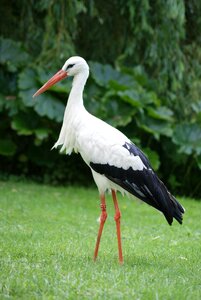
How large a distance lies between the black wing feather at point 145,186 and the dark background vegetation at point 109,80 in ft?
18.1

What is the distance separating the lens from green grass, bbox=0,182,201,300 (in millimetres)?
4742

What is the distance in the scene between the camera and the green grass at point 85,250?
4742 millimetres

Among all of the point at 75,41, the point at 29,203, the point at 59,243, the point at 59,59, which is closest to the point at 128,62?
the point at 75,41

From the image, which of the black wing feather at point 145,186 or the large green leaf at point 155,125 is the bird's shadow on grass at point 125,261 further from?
the large green leaf at point 155,125

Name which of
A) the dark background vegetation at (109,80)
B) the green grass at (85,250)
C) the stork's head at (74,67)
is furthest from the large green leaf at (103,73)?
the stork's head at (74,67)

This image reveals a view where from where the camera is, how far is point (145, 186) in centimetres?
602

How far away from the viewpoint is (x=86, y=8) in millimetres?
12016

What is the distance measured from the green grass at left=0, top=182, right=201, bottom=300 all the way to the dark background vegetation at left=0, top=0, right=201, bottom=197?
116 centimetres

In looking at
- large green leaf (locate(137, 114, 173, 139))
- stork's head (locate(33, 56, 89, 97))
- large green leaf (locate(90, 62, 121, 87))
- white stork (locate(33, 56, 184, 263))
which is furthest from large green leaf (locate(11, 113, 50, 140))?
white stork (locate(33, 56, 184, 263))

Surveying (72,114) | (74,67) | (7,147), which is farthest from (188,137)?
(72,114)

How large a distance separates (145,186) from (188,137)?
6181mm

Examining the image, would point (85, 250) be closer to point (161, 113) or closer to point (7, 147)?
point (7, 147)

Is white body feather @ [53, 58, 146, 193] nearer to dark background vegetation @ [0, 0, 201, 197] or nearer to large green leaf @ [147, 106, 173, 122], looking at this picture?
dark background vegetation @ [0, 0, 201, 197]

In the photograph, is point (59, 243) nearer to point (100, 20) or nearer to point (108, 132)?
point (108, 132)
